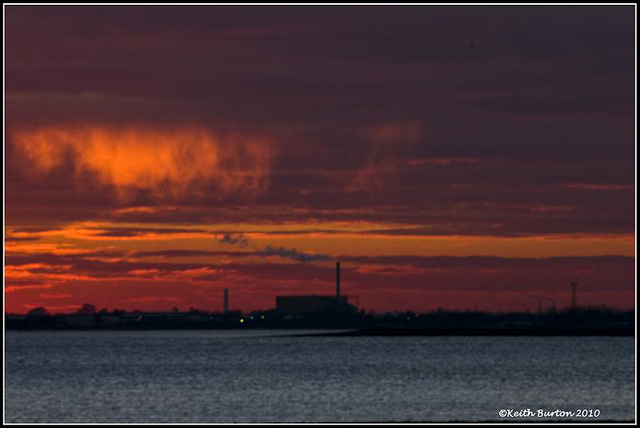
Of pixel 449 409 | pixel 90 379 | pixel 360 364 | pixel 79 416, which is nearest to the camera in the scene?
pixel 79 416

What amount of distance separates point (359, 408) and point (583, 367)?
58.4 metres

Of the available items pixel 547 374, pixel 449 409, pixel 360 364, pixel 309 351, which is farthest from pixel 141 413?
pixel 309 351

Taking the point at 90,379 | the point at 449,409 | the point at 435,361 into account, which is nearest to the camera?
the point at 449,409

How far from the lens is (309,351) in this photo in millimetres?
191750

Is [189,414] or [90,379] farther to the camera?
[90,379]

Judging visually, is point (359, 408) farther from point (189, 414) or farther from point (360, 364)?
point (360, 364)

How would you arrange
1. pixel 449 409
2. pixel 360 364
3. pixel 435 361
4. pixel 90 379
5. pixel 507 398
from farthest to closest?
pixel 435 361 < pixel 360 364 < pixel 90 379 < pixel 507 398 < pixel 449 409

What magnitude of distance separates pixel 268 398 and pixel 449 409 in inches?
684

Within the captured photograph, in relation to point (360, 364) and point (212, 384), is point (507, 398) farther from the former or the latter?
point (360, 364)

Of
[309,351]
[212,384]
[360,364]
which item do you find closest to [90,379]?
[212,384]

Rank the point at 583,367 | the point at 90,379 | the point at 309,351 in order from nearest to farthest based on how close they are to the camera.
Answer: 1. the point at 90,379
2. the point at 583,367
3. the point at 309,351

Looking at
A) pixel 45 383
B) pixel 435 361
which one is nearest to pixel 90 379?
pixel 45 383

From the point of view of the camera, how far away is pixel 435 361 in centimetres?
14938

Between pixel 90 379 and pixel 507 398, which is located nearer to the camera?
pixel 507 398
